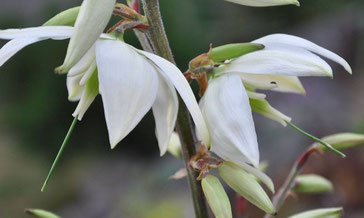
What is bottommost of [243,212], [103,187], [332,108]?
[103,187]

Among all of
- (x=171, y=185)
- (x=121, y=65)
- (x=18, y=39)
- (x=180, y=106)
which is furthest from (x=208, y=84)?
(x=171, y=185)

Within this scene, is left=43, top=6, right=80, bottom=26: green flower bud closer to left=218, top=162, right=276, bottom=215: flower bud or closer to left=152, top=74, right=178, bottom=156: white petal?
left=152, top=74, right=178, bottom=156: white petal

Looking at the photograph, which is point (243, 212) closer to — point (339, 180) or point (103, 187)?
point (339, 180)

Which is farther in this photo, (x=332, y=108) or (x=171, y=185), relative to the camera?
(x=332, y=108)

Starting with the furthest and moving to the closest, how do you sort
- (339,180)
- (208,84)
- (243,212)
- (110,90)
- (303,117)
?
(303,117) < (339,180) < (243,212) < (208,84) < (110,90)

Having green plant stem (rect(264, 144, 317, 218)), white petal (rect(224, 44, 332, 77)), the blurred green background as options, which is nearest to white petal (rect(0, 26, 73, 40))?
white petal (rect(224, 44, 332, 77))

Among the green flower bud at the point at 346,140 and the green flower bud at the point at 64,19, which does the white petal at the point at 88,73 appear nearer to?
the green flower bud at the point at 64,19
